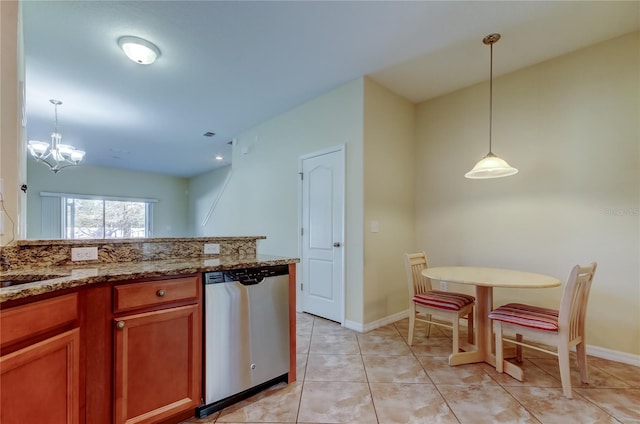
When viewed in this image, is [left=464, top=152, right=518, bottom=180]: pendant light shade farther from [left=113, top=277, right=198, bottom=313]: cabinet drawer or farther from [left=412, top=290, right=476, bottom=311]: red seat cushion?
[left=113, top=277, right=198, bottom=313]: cabinet drawer

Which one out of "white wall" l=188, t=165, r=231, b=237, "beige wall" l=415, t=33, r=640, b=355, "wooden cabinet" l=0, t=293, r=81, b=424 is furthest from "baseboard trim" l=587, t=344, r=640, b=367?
"white wall" l=188, t=165, r=231, b=237

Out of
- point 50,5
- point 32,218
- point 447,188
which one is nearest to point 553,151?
point 447,188

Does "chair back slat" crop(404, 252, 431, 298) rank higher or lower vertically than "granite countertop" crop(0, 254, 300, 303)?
lower

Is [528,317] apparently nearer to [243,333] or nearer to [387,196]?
[387,196]

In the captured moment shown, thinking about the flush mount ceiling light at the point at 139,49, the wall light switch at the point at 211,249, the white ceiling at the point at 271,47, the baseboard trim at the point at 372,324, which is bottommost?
the baseboard trim at the point at 372,324

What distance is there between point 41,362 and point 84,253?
0.72m

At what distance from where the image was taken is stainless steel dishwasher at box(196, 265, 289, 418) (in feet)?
5.72

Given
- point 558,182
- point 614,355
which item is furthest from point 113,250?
point 614,355

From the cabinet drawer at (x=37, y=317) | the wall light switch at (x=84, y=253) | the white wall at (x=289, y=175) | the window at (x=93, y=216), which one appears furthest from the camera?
the window at (x=93, y=216)

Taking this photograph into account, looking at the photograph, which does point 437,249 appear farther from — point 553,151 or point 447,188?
point 553,151

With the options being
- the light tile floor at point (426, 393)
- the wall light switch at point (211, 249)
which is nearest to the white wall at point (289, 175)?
the light tile floor at point (426, 393)

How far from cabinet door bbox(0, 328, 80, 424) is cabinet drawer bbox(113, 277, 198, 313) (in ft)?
0.65

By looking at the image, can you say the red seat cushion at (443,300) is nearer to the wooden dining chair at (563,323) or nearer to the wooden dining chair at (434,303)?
the wooden dining chair at (434,303)

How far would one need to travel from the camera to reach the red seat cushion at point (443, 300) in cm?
250
